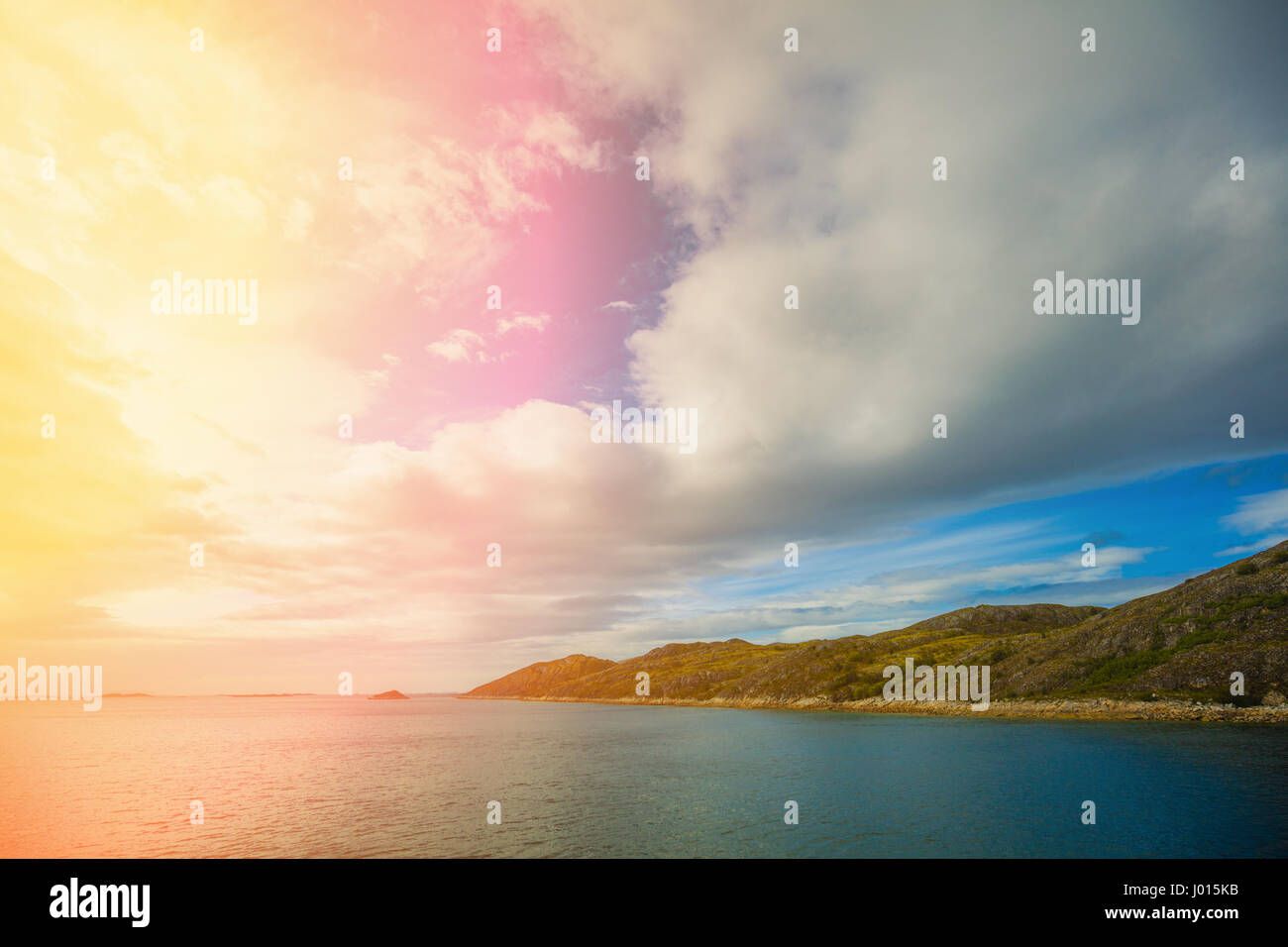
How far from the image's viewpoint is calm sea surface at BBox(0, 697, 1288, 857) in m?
44.4

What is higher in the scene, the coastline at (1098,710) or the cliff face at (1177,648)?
the cliff face at (1177,648)

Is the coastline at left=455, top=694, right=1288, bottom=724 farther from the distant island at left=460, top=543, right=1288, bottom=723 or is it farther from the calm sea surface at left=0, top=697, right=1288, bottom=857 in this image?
the calm sea surface at left=0, top=697, right=1288, bottom=857

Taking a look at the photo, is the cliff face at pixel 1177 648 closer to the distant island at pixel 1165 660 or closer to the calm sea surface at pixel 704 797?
the distant island at pixel 1165 660

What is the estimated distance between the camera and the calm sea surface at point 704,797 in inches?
1748

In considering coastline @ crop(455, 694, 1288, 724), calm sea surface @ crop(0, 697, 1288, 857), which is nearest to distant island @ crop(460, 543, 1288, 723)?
coastline @ crop(455, 694, 1288, 724)

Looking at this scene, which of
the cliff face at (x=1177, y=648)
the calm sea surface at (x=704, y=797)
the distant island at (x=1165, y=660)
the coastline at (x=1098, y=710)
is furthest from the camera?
the cliff face at (x=1177, y=648)

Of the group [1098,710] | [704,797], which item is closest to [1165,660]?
[1098,710]

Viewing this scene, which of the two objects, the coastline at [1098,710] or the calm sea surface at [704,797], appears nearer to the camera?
the calm sea surface at [704,797]

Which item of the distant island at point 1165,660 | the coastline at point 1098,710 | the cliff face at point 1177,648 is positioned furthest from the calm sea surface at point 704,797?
the cliff face at point 1177,648

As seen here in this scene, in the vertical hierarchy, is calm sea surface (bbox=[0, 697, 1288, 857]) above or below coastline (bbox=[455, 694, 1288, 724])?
above

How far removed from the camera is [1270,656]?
114 meters
